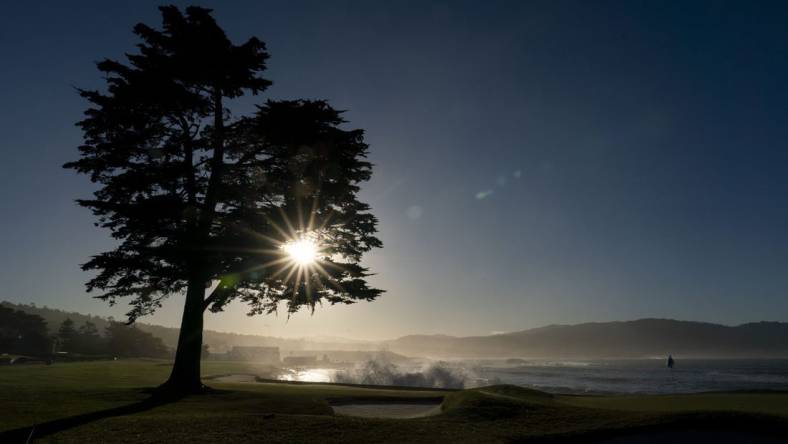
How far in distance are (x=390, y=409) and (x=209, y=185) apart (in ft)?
39.2

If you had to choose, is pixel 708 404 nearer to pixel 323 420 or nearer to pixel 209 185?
pixel 323 420

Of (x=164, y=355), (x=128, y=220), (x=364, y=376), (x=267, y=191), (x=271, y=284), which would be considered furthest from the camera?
(x=164, y=355)

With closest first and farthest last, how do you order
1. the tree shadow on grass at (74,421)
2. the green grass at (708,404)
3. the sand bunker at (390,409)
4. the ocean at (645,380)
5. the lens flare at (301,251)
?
1. the tree shadow on grass at (74,421)
2. the green grass at (708,404)
3. the sand bunker at (390,409)
4. the lens flare at (301,251)
5. the ocean at (645,380)

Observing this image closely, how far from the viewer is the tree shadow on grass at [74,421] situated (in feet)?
29.4

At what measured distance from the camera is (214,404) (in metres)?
13.9

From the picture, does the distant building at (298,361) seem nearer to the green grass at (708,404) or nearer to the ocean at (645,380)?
the ocean at (645,380)

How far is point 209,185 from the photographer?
60.7ft

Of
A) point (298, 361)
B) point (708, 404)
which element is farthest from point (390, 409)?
point (298, 361)

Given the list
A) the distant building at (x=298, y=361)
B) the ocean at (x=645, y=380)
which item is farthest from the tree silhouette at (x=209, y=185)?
the distant building at (x=298, y=361)

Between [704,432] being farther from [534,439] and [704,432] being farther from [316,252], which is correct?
[316,252]

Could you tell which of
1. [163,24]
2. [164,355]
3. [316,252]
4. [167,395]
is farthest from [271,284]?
[164,355]

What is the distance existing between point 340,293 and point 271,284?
11.7ft

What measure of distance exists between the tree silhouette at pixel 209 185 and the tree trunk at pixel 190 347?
0.04 m

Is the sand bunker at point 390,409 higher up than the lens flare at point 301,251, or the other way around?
the lens flare at point 301,251
